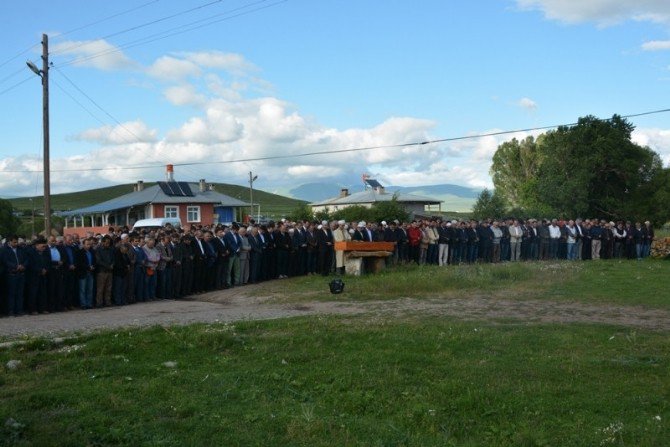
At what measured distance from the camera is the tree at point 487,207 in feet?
152

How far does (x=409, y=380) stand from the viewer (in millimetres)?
8539

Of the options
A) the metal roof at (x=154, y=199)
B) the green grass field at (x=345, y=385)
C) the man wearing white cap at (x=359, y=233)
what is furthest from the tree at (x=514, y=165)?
the green grass field at (x=345, y=385)

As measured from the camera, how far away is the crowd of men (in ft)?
50.6

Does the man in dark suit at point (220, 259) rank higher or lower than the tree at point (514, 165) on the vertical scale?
lower

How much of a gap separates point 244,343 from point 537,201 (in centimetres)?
4671

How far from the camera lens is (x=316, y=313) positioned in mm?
14203

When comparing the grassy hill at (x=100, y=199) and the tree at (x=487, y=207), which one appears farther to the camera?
the grassy hill at (x=100, y=199)

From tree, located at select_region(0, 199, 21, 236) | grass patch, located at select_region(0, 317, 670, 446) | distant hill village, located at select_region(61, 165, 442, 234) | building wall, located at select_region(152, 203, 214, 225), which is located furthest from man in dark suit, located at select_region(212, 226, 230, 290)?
building wall, located at select_region(152, 203, 214, 225)

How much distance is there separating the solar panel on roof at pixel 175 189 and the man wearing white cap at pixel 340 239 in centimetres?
5575

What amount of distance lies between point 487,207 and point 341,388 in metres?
40.1

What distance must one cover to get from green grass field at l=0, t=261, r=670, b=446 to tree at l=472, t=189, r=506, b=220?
3423 cm

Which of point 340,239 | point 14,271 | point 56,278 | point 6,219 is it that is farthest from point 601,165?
point 6,219

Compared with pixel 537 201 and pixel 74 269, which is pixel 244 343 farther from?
pixel 537 201

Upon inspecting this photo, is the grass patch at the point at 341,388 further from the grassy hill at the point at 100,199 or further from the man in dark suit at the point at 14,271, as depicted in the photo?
the grassy hill at the point at 100,199
